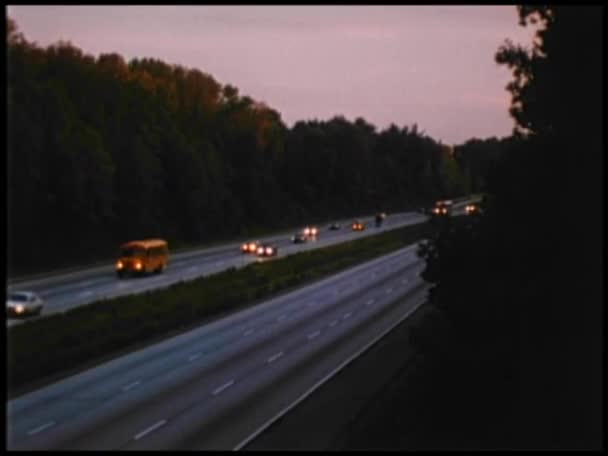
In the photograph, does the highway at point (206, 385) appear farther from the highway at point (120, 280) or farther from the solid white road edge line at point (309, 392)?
the highway at point (120, 280)

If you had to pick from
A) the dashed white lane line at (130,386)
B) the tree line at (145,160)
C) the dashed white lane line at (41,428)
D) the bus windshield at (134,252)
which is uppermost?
the tree line at (145,160)

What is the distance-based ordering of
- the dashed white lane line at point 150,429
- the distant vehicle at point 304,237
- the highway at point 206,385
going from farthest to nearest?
1. the distant vehicle at point 304,237
2. the highway at point 206,385
3. the dashed white lane line at point 150,429

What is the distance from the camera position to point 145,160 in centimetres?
6062

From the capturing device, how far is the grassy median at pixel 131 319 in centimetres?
2297

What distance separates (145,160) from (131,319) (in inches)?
1232

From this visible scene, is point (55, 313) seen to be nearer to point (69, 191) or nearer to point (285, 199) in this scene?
point (69, 191)

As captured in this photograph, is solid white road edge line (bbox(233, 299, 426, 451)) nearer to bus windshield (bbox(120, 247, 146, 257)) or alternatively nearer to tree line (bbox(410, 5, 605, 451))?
tree line (bbox(410, 5, 605, 451))

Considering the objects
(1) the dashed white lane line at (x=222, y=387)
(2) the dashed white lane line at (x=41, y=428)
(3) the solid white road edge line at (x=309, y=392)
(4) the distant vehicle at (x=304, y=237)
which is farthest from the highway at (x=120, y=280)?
(2) the dashed white lane line at (x=41, y=428)

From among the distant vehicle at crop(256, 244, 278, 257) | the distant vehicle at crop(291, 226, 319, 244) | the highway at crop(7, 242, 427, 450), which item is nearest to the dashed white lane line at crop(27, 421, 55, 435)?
the highway at crop(7, 242, 427, 450)

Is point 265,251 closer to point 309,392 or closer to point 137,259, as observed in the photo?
point 137,259

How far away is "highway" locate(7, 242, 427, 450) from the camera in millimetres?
16734

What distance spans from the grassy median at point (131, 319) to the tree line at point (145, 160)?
3.77 meters

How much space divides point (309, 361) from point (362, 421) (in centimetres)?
743

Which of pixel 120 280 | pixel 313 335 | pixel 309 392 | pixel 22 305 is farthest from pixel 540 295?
pixel 120 280
